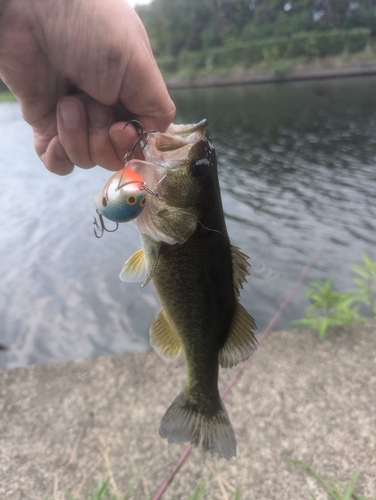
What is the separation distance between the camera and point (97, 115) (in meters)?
1.82

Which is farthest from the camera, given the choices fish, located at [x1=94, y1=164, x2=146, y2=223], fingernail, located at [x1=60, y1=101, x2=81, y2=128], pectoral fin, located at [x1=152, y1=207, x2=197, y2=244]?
fingernail, located at [x1=60, y1=101, x2=81, y2=128]

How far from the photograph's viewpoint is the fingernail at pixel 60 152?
2.16 m

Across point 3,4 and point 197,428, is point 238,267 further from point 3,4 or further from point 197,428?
point 3,4

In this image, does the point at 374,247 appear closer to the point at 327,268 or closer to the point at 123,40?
the point at 327,268

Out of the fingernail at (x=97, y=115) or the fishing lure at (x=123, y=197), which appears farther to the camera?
the fingernail at (x=97, y=115)

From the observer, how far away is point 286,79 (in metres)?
43.5

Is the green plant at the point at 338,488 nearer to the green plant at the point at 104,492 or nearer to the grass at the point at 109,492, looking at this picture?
the grass at the point at 109,492

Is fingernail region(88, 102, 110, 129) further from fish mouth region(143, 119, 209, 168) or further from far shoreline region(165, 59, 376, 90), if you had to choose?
far shoreline region(165, 59, 376, 90)

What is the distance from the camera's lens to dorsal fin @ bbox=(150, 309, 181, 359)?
6.34 ft

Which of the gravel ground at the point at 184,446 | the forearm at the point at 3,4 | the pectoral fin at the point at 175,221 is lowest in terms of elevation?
the gravel ground at the point at 184,446

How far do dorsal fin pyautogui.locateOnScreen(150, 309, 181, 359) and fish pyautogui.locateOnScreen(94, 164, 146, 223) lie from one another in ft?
2.55

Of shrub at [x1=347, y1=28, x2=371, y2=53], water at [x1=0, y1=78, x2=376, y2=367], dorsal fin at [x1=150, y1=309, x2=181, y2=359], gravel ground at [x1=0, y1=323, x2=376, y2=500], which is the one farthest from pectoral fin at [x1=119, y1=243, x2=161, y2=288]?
shrub at [x1=347, y1=28, x2=371, y2=53]

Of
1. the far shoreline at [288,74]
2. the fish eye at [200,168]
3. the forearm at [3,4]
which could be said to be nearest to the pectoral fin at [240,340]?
the fish eye at [200,168]

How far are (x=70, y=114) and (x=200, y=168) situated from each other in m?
0.79
